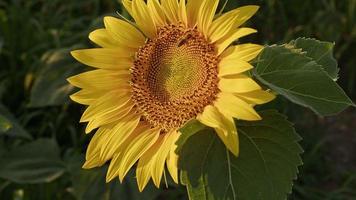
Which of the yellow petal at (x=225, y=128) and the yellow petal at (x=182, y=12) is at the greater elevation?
the yellow petal at (x=182, y=12)

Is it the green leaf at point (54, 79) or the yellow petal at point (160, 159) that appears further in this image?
the green leaf at point (54, 79)

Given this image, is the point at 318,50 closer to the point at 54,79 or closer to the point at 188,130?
the point at 188,130

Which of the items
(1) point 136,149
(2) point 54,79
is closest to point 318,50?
(1) point 136,149

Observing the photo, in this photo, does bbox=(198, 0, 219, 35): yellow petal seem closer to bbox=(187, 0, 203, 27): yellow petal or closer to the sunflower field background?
bbox=(187, 0, 203, 27): yellow petal

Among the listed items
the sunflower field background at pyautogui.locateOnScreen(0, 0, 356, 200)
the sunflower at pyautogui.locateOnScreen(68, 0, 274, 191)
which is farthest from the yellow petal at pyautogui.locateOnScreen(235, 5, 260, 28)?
the sunflower field background at pyautogui.locateOnScreen(0, 0, 356, 200)

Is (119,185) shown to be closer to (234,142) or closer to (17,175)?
(17,175)

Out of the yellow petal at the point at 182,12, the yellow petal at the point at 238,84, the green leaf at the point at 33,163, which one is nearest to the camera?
the yellow petal at the point at 238,84

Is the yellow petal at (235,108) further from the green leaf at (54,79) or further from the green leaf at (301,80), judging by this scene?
the green leaf at (54,79)

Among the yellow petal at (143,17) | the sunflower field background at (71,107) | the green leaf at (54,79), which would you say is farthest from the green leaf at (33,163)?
the yellow petal at (143,17)
